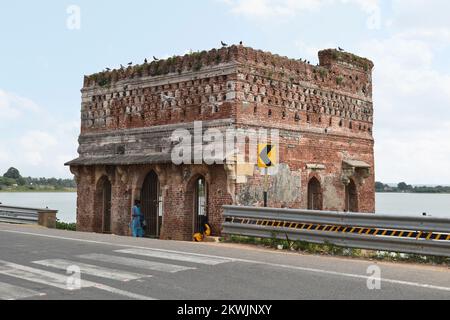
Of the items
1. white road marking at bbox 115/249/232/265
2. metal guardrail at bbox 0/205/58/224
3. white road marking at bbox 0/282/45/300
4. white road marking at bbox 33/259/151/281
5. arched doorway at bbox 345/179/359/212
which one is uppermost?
arched doorway at bbox 345/179/359/212

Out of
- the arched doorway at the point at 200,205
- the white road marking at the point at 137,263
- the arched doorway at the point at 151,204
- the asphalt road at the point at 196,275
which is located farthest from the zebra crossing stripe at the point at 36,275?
the arched doorway at the point at 151,204

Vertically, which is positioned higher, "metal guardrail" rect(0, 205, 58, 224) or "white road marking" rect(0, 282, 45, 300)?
"metal guardrail" rect(0, 205, 58, 224)

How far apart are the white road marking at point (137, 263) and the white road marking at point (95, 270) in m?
0.57

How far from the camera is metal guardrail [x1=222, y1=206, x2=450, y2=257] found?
1091 centimetres

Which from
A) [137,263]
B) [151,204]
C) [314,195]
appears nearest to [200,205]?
[151,204]

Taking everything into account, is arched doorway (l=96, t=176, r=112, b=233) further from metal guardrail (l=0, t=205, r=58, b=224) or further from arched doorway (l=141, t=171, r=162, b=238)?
arched doorway (l=141, t=171, r=162, b=238)

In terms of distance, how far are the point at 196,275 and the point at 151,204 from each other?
1363 cm

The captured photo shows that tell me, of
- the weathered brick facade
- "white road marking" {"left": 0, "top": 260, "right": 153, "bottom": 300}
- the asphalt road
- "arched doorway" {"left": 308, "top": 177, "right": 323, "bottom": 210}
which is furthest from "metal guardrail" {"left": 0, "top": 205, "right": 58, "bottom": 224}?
"white road marking" {"left": 0, "top": 260, "right": 153, "bottom": 300}

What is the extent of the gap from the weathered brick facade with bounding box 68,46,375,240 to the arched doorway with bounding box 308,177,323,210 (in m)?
0.04

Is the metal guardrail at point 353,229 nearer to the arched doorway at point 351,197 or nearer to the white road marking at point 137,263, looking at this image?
the white road marking at point 137,263

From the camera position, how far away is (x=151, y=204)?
2267cm

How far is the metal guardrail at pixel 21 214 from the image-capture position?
22.8m

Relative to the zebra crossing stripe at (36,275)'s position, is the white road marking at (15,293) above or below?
below
